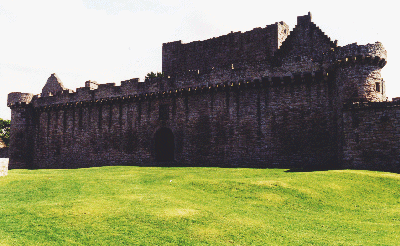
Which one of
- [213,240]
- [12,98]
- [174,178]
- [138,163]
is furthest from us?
[12,98]

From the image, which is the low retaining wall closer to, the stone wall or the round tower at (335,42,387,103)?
the stone wall

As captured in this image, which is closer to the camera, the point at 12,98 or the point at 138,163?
the point at 138,163

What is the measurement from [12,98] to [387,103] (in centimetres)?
3054

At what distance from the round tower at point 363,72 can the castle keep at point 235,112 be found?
0.05 metres

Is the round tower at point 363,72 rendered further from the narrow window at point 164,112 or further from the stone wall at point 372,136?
the narrow window at point 164,112

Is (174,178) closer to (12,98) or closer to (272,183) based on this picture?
(272,183)

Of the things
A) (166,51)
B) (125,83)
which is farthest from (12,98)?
(166,51)

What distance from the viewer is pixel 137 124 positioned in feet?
81.1

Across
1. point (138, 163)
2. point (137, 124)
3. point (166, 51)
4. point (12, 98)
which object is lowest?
point (138, 163)

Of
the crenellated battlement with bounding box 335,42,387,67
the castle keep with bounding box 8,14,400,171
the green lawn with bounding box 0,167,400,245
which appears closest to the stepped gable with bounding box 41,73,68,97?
the castle keep with bounding box 8,14,400,171

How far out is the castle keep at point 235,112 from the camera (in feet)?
54.0

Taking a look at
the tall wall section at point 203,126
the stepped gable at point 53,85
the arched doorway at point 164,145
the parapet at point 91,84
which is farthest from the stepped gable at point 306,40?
the stepped gable at point 53,85

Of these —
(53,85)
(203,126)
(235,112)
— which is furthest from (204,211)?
(53,85)

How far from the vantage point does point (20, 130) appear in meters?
29.7
